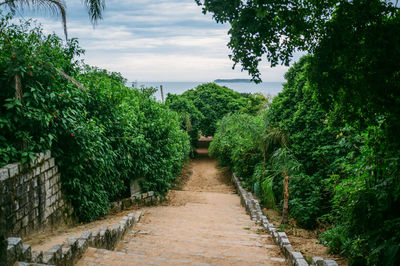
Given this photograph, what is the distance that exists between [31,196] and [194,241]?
317cm

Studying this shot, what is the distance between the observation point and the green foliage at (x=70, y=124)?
5.11 m

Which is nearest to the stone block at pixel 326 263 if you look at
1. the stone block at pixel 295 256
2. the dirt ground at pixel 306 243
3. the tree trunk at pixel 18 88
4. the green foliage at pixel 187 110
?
the stone block at pixel 295 256

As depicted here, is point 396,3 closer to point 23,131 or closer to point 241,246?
point 241,246

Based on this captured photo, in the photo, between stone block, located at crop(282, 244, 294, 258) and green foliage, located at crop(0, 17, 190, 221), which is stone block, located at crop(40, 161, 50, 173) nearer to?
green foliage, located at crop(0, 17, 190, 221)

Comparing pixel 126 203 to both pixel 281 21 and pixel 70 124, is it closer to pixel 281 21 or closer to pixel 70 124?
pixel 70 124

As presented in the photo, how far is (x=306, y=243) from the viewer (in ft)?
20.1

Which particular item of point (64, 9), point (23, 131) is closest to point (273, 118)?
point (64, 9)

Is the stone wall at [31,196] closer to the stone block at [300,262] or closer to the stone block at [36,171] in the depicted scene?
the stone block at [36,171]

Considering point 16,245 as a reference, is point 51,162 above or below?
above

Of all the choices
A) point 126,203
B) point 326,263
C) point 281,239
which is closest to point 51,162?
point 126,203

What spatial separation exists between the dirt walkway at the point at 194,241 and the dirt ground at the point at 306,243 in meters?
0.50

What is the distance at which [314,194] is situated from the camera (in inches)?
328

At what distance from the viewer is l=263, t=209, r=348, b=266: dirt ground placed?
5.05 meters

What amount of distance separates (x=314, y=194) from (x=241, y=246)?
355cm
